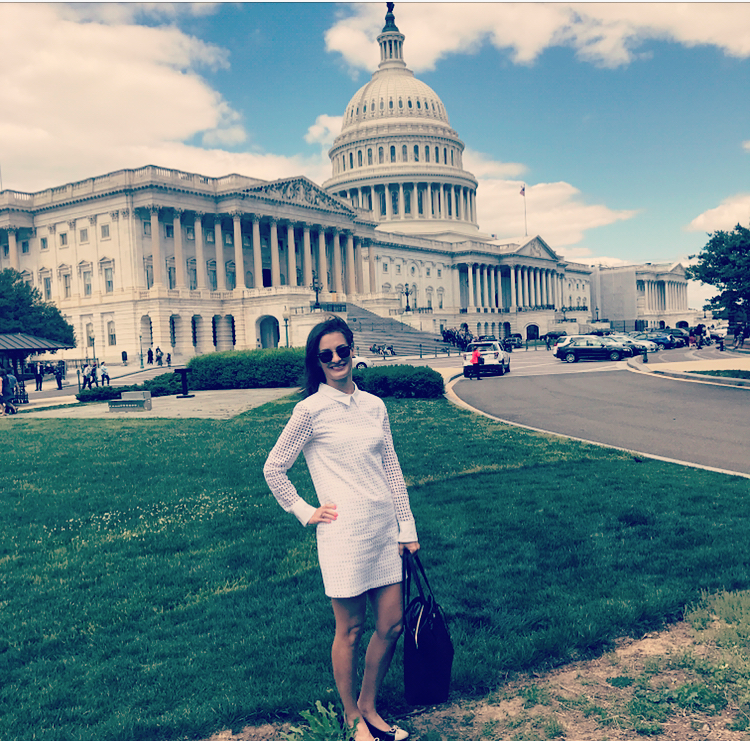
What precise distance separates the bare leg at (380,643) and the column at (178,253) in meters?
69.1

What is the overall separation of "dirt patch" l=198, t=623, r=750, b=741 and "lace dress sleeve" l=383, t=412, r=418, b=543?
1.26 metres

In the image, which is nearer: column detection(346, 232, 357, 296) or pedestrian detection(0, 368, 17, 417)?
pedestrian detection(0, 368, 17, 417)

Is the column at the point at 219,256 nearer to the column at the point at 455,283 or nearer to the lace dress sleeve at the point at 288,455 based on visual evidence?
the column at the point at 455,283

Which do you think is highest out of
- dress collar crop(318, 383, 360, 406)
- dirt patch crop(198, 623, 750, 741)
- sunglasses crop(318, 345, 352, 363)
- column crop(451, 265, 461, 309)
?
column crop(451, 265, 461, 309)

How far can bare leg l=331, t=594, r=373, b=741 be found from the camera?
428cm

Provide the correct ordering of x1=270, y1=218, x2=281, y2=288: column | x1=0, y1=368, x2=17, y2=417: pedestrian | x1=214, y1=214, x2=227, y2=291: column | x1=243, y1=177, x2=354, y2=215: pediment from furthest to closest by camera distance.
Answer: x1=270, y1=218, x2=281, y2=288: column → x1=243, y1=177, x2=354, y2=215: pediment → x1=214, y1=214, x2=227, y2=291: column → x1=0, y1=368, x2=17, y2=417: pedestrian

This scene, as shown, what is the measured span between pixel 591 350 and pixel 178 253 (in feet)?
139

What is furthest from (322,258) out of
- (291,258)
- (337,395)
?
(337,395)

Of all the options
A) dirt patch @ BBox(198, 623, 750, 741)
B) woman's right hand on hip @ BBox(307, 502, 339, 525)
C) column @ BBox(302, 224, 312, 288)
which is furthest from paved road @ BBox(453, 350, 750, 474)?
column @ BBox(302, 224, 312, 288)

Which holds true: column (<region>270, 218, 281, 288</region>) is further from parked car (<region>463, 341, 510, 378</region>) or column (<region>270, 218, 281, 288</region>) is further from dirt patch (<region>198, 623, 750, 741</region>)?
dirt patch (<region>198, 623, 750, 741</region>)

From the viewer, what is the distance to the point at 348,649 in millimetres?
4348

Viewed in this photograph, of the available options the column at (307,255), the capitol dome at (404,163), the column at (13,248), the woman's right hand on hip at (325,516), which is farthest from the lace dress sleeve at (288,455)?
the capitol dome at (404,163)

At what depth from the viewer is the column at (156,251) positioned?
68062 millimetres

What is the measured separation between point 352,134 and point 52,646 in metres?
128
